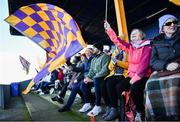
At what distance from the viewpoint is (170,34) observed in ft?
9.49

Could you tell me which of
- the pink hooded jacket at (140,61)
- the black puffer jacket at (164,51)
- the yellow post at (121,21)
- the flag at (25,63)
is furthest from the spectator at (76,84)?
the flag at (25,63)

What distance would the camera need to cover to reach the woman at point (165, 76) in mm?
2551

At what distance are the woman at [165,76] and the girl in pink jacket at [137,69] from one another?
9.0 inches

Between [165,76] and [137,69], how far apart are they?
0.55m

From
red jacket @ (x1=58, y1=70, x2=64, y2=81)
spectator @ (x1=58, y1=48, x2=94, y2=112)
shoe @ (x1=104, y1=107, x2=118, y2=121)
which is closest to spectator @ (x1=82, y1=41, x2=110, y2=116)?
spectator @ (x1=58, y1=48, x2=94, y2=112)

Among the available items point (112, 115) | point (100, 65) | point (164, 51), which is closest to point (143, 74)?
point (164, 51)

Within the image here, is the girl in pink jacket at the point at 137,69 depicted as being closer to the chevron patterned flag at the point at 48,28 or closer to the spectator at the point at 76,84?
the chevron patterned flag at the point at 48,28

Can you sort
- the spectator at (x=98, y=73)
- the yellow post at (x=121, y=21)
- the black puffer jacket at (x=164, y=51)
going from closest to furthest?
the black puffer jacket at (x=164, y=51), the spectator at (x=98, y=73), the yellow post at (x=121, y=21)

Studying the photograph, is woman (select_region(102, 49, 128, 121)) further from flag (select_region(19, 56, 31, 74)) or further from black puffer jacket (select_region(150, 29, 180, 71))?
flag (select_region(19, 56, 31, 74))

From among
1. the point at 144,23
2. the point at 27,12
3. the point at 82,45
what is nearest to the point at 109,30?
the point at 82,45

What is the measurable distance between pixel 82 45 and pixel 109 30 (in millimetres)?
413

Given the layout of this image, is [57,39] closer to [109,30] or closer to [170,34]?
[109,30]

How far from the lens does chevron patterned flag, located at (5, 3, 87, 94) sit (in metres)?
4.30

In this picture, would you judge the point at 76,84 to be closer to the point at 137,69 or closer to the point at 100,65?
the point at 100,65
